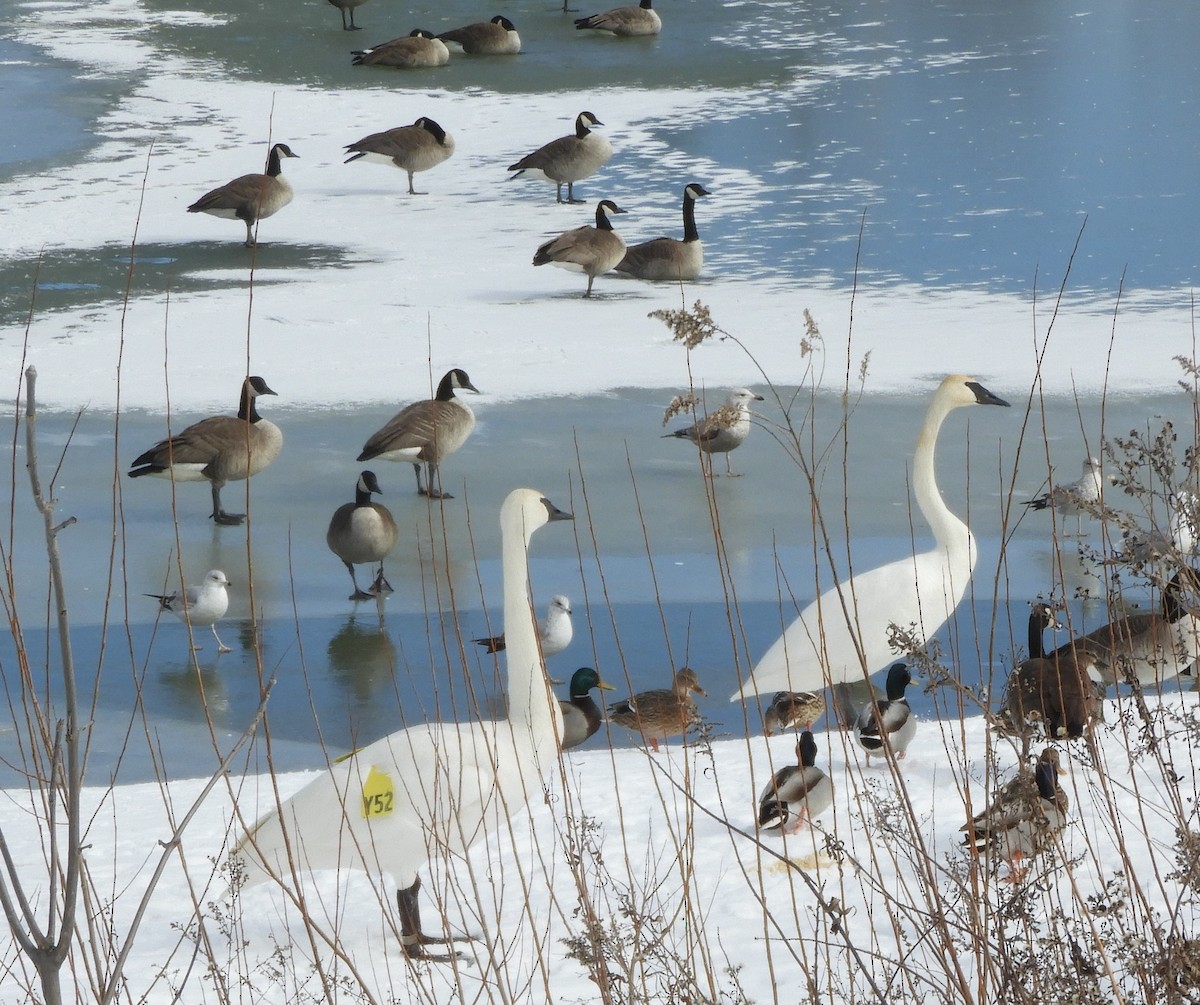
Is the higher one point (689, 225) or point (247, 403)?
point (247, 403)

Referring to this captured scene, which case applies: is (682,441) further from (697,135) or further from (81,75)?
(81,75)

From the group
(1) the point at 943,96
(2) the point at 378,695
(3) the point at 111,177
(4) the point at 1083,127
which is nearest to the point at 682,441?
(2) the point at 378,695

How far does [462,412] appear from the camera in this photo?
28.8 feet

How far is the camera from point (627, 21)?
2281 centimetres

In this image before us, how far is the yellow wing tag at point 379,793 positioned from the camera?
3711mm

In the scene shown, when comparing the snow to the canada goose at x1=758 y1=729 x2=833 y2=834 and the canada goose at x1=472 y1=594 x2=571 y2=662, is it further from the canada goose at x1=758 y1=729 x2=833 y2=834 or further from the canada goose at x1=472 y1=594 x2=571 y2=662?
the canada goose at x1=472 y1=594 x2=571 y2=662

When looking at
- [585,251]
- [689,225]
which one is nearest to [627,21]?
[689,225]

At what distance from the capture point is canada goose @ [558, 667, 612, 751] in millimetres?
5910

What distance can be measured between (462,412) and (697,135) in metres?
10.5

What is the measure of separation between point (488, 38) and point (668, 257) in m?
10.0

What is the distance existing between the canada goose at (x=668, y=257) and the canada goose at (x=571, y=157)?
2313 mm

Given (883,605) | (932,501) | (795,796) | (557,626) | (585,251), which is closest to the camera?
(795,796)

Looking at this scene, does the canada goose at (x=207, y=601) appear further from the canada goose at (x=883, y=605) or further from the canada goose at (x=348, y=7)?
the canada goose at (x=348, y=7)

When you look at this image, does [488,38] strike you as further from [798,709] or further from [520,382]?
[798,709]
